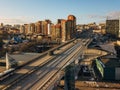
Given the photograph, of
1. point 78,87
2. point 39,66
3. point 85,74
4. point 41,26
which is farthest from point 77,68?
point 41,26

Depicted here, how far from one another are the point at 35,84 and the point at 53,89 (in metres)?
2.41

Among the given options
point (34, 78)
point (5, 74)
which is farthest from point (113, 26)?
point (5, 74)

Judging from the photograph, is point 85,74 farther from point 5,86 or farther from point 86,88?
point 5,86

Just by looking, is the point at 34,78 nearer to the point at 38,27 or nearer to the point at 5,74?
the point at 5,74

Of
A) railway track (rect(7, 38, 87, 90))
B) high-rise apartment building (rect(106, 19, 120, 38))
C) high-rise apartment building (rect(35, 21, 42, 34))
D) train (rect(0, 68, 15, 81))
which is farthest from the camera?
high-rise apartment building (rect(35, 21, 42, 34))

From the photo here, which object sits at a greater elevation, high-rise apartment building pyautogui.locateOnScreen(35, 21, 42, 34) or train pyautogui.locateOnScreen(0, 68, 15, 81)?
high-rise apartment building pyautogui.locateOnScreen(35, 21, 42, 34)

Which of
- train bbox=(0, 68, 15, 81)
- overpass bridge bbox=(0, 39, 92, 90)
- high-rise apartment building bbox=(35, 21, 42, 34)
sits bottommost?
Result: overpass bridge bbox=(0, 39, 92, 90)

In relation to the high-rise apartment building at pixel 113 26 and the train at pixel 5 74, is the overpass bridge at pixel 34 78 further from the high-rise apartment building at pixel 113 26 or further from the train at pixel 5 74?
the high-rise apartment building at pixel 113 26

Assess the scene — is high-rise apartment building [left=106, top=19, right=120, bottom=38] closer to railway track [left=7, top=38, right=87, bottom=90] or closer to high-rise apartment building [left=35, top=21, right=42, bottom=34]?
high-rise apartment building [left=35, top=21, right=42, bottom=34]

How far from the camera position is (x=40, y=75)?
76.8 feet

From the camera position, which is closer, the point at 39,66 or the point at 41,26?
the point at 39,66

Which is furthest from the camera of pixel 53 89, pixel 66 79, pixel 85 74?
pixel 85 74

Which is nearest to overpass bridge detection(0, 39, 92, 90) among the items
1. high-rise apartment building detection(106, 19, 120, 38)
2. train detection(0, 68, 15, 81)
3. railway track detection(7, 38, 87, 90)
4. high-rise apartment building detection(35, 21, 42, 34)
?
railway track detection(7, 38, 87, 90)

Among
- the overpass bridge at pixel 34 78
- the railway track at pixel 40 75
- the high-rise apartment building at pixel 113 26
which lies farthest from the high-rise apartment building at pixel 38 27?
the overpass bridge at pixel 34 78
